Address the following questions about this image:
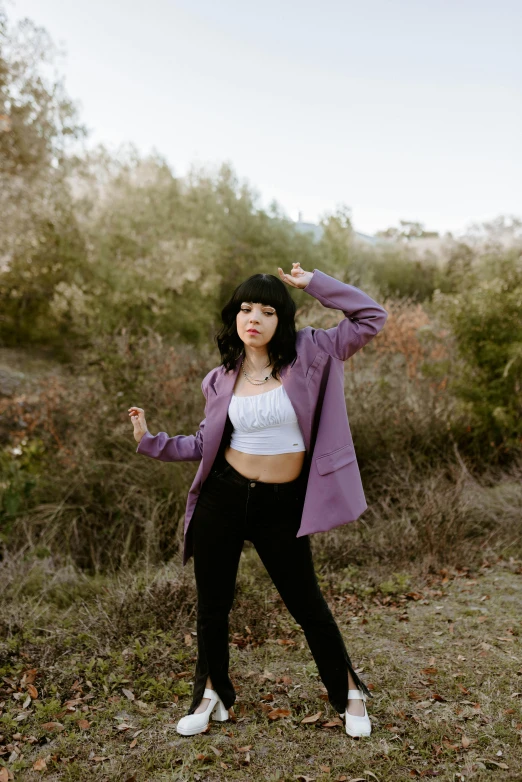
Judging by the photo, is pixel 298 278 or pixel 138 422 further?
pixel 138 422

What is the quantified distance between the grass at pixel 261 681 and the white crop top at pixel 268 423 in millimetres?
1266

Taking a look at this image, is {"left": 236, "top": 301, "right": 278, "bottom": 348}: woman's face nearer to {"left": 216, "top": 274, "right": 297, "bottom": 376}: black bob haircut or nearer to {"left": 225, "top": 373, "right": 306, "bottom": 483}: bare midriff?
{"left": 216, "top": 274, "right": 297, "bottom": 376}: black bob haircut

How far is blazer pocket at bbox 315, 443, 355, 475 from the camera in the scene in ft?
7.90

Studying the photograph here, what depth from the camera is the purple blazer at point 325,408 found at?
7.88 ft

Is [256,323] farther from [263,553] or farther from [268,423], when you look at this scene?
[263,553]

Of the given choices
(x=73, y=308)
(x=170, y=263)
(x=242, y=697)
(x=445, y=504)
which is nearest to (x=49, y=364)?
(x=73, y=308)

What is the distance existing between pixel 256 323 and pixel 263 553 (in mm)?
937

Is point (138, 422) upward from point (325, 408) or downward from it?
downward

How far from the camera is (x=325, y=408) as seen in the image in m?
2.47

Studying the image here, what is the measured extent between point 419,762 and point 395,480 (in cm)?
339

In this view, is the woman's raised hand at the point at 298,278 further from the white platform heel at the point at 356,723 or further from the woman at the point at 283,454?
the white platform heel at the point at 356,723

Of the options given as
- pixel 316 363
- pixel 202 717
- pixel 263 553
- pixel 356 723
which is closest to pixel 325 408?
pixel 316 363

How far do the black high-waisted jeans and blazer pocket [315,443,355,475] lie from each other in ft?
0.53

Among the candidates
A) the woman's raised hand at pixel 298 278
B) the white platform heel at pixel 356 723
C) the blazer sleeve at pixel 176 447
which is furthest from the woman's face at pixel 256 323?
the white platform heel at pixel 356 723
